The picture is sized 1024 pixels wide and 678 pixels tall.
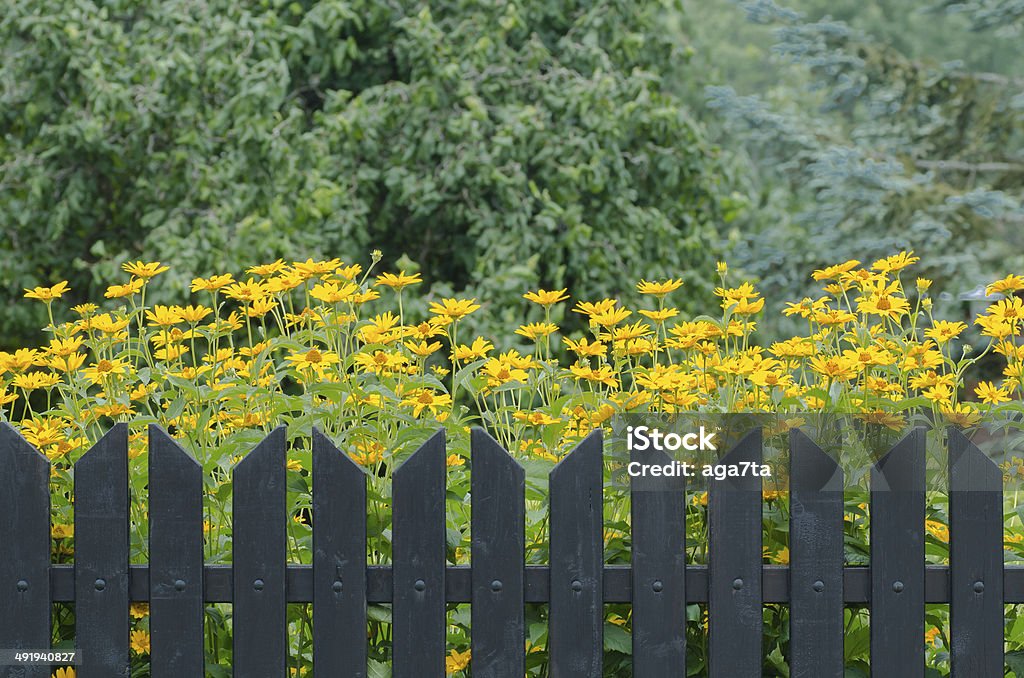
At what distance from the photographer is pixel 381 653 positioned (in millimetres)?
1957

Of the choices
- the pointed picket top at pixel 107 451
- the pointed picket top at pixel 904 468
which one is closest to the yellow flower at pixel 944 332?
the pointed picket top at pixel 904 468

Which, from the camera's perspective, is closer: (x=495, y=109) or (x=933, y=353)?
(x=933, y=353)

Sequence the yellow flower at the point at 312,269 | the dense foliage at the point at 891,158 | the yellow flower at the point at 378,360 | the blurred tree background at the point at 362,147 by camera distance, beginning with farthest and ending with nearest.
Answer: the dense foliage at the point at 891,158
the blurred tree background at the point at 362,147
the yellow flower at the point at 312,269
the yellow flower at the point at 378,360

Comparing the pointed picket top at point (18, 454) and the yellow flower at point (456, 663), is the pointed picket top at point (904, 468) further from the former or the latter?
the pointed picket top at point (18, 454)

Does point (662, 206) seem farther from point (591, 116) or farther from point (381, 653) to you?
point (381, 653)

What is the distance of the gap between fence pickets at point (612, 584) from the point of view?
Answer: 1.85m

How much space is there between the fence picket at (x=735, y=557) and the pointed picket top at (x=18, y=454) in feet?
3.42

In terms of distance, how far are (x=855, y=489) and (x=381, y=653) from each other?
80 centimetres

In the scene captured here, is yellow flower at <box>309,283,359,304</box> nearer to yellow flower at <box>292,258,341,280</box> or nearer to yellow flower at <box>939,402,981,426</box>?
yellow flower at <box>292,258,341,280</box>

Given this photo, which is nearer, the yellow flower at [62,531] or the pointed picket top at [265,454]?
the pointed picket top at [265,454]

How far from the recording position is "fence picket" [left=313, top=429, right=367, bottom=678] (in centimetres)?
184

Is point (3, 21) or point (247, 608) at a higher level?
point (3, 21)

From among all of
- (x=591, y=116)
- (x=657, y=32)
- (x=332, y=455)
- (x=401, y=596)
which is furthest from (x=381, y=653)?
(x=657, y=32)

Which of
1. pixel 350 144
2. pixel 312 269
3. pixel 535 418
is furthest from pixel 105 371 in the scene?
pixel 350 144
